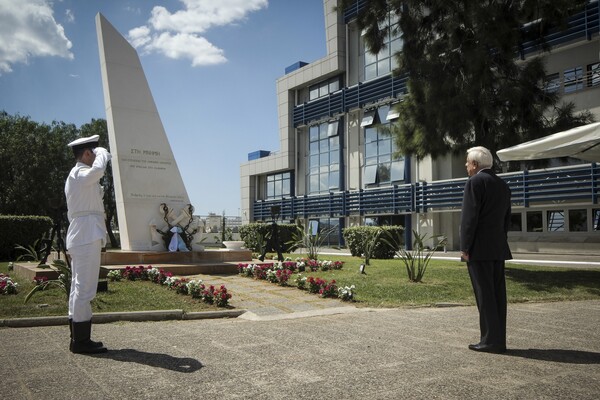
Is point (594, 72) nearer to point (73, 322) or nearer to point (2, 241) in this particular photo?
point (73, 322)

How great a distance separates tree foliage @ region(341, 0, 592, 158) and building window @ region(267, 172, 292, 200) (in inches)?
987

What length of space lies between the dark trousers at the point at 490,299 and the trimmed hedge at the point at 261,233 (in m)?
16.6

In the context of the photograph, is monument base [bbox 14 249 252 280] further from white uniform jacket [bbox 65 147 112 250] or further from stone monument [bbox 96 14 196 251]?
white uniform jacket [bbox 65 147 112 250]

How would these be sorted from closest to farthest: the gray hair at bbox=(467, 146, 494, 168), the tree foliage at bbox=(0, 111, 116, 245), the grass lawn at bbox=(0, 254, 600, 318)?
the gray hair at bbox=(467, 146, 494, 168) < the grass lawn at bbox=(0, 254, 600, 318) < the tree foliage at bbox=(0, 111, 116, 245)

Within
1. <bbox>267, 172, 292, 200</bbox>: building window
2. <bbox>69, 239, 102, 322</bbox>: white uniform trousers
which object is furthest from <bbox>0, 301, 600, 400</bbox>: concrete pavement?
<bbox>267, 172, 292, 200</bbox>: building window

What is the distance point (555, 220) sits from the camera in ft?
74.6

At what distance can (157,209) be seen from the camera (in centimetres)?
1381

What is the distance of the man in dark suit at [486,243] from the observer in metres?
4.66

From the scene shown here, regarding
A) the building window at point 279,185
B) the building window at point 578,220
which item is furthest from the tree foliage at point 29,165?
the building window at point 578,220

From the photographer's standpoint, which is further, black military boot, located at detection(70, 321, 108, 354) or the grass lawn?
the grass lawn

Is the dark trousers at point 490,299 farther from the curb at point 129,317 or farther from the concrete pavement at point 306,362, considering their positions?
the curb at point 129,317

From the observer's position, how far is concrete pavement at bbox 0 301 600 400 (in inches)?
133

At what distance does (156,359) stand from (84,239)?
134 cm

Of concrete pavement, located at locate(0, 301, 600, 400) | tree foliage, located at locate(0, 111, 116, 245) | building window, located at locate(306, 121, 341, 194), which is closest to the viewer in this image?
concrete pavement, located at locate(0, 301, 600, 400)
